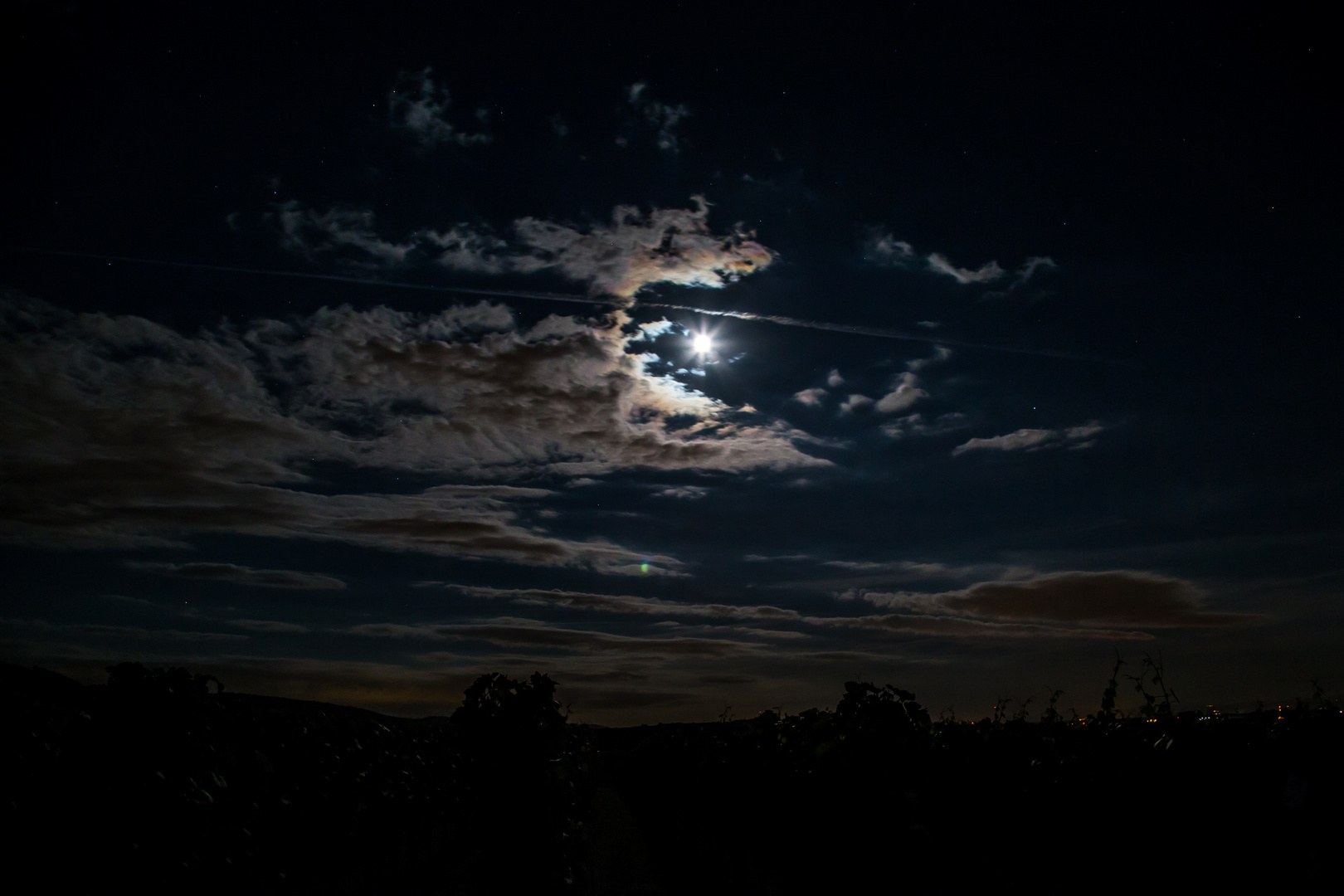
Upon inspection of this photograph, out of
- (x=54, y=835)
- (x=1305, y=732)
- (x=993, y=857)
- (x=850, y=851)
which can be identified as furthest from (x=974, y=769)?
(x=54, y=835)

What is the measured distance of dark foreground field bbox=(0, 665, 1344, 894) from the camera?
993 centimetres

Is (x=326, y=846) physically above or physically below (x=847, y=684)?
below

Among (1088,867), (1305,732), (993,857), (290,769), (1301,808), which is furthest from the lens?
(290,769)

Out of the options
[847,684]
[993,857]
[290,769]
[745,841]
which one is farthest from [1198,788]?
[290,769]

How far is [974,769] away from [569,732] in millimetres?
11075

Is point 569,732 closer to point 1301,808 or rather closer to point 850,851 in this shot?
point 850,851

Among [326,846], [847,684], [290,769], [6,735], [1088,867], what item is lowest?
[326,846]

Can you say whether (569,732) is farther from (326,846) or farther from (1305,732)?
(1305,732)

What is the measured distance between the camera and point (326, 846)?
71.2ft

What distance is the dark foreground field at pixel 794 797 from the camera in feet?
32.6

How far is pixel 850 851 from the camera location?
42.6 ft

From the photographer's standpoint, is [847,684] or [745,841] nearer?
[847,684]

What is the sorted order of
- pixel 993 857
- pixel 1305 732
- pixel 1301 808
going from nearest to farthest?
1. pixel 1301 808
2. pixel 1305 732
3. pixel 993 857

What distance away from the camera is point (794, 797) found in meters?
16.5
